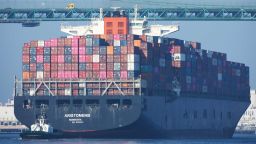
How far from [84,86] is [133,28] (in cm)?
1643

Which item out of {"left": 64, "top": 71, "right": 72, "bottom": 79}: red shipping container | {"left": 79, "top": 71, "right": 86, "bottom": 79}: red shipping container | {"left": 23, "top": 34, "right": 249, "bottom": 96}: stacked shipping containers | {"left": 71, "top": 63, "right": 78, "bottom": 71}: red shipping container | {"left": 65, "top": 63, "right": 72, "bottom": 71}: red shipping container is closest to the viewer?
{"left": 23, "top": 34, "right": 249, "bottom": 96}: stacked shipping containers

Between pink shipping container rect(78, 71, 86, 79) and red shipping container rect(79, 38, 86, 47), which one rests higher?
red shipping container rect(79, 38, 86, 47)

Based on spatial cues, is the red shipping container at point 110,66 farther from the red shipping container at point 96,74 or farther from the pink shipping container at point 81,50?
the pink shipping container at point 81,50

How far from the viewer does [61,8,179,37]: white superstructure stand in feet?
411

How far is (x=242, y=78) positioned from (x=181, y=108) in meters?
18.3

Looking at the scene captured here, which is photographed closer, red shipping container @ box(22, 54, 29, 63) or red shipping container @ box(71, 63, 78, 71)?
red shipping container @ box(71, 63, 78, 71)

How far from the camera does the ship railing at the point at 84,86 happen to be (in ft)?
363

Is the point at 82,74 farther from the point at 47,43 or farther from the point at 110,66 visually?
the point at 47,43

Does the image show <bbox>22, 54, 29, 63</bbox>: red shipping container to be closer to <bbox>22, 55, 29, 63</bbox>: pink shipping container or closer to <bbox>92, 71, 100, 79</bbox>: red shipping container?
<bbox>22, 55, 29, 63</bbox>: pink shipping container

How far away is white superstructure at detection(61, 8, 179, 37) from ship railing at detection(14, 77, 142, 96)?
526 inches

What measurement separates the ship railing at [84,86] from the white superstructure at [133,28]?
43.8 ft

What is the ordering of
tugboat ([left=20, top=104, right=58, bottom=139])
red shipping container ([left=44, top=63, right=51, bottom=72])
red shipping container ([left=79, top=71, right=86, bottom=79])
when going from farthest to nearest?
red shipping container ([left=44, top=63, right=51, bottom=72]) → red shipping container ([left=79, top=71, right=86, bottom=79]) → tugboat ([left=20, top=104, right=58, bottom=139])

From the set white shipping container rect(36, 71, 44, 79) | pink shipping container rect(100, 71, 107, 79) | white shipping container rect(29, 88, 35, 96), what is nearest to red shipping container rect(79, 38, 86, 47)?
pink shipping container rect(100, 71, 107, 79)

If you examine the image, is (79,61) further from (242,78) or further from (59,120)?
(242,78)
